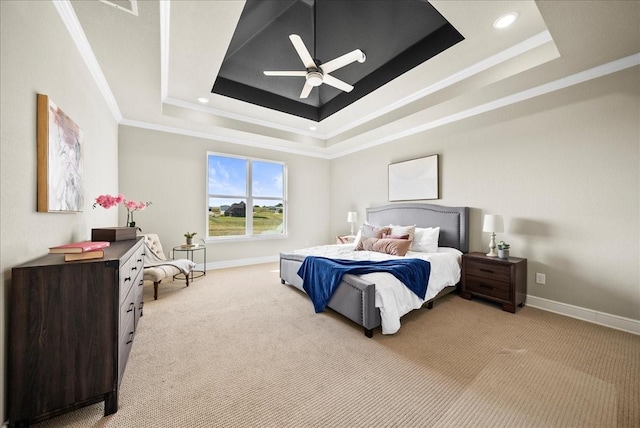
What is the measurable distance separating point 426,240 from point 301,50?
A: 297cm

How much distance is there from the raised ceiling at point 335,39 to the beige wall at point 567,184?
1.45 m

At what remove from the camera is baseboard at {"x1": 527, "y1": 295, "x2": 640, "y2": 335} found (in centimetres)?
242

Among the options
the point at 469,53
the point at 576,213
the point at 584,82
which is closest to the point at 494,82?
the point at 469,53

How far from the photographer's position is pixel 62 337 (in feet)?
4.31

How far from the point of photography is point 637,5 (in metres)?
1.81

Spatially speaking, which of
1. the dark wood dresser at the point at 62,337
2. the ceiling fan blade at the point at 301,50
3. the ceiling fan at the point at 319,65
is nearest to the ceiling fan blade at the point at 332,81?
the ceiling fan at the point at 319,65

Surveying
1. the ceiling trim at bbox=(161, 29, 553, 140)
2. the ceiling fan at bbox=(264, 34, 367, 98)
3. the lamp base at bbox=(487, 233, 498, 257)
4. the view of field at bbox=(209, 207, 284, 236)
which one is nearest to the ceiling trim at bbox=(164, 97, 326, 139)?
the ceiling trim at bbox=(161, 29, 553, 140)

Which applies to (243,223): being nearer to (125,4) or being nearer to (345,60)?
(345,60)

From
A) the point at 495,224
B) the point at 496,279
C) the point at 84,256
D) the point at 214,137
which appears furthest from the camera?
the point at 214,137

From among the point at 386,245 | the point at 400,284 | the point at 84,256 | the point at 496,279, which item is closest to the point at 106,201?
the point at 84,256

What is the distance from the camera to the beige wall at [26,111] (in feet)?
4.08

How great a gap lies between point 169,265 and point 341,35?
3796mm

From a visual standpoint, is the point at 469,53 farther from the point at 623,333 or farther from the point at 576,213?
the point at 623,333

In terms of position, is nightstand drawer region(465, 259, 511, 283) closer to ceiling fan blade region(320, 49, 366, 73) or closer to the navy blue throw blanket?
the navy blue throw blanket
